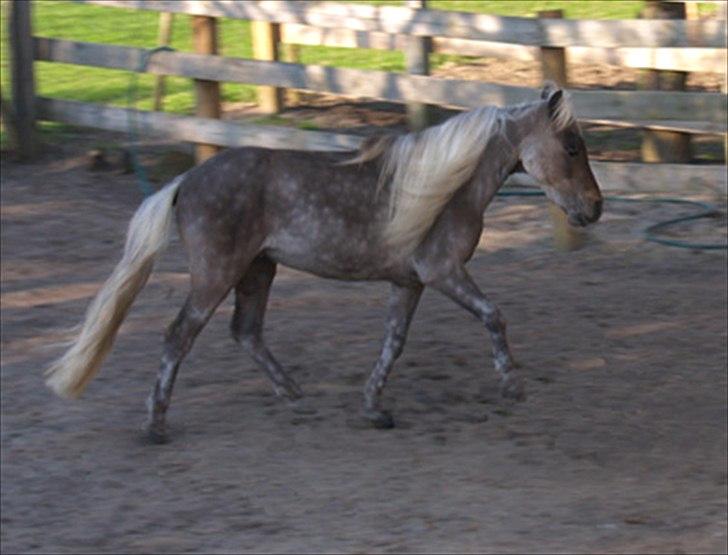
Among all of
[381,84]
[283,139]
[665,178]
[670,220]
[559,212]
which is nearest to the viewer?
[559,212]

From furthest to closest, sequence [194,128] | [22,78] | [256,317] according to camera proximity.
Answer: [22,78]
[194,128]
[256,317]

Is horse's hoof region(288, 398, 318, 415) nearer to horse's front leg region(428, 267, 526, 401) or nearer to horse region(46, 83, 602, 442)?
horse region(46, 83, 602, 442)

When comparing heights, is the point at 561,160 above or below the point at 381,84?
above

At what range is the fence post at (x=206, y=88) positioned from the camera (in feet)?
38.9

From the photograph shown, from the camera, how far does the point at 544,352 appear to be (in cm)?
846

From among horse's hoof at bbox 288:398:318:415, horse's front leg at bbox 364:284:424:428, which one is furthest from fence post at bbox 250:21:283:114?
horse's front leg at bbox 364:284:424:428

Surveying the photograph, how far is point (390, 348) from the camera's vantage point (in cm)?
748

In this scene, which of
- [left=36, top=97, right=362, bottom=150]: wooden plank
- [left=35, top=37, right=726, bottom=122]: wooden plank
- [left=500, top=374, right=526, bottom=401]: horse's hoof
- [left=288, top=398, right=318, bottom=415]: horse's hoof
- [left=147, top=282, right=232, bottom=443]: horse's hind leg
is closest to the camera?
[left=147, top=282, right=232, bottom=443]: horse's hind leg

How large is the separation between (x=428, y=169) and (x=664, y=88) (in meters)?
6.00

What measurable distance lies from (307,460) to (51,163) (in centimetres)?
600

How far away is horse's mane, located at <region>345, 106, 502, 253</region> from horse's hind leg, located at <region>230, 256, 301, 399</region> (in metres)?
0.72

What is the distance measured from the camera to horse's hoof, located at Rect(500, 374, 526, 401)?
7.43m

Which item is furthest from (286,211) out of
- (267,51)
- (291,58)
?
(291,58)

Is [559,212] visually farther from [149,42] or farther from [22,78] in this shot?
[149,42]
